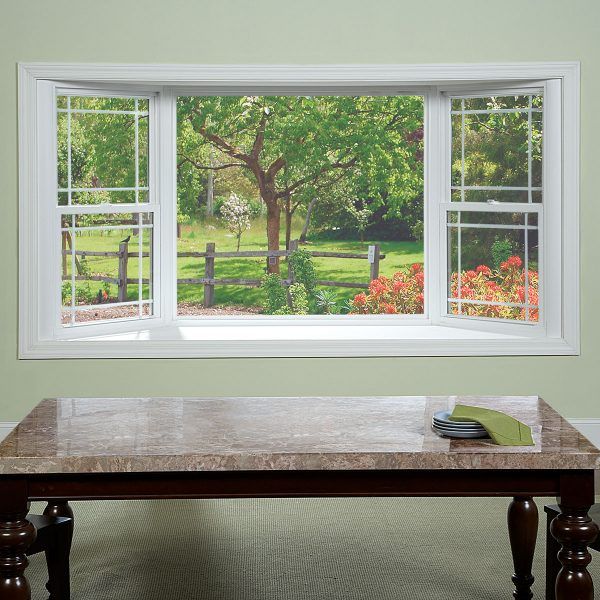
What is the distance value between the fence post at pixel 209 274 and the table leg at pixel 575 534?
142 inches

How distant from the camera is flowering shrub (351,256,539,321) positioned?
5.90 m

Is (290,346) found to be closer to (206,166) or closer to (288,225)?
(288,225)

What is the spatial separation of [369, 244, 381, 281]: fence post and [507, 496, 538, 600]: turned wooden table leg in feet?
9.06

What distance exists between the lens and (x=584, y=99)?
5551 millimetres

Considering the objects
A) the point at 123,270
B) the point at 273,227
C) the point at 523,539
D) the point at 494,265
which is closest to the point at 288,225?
the point at 273,227

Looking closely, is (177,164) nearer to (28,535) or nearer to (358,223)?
(358,223)

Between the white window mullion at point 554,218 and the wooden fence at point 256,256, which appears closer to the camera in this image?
the white window mullion at point 554,218

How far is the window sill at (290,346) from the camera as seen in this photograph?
554cm

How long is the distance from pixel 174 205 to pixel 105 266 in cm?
54

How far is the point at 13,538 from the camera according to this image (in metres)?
2.74

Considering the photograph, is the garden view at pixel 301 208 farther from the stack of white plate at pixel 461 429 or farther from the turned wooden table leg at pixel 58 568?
the stack of white plate at pixel 461 429

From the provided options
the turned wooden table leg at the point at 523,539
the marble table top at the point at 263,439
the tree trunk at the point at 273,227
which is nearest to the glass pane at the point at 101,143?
the tree trunk at the point at 273,227

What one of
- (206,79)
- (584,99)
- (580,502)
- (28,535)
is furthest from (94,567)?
(584,99)

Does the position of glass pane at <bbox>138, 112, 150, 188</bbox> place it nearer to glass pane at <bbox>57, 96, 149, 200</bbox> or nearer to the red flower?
glass pane at <bbox>57, 96, 149, 200</bbox>
